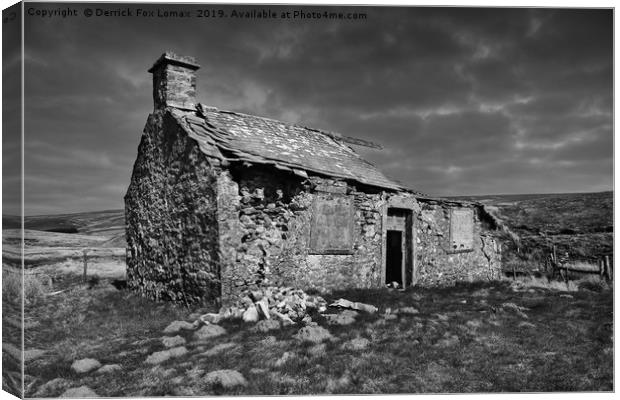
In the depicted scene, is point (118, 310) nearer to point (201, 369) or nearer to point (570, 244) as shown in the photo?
point (201, 369)

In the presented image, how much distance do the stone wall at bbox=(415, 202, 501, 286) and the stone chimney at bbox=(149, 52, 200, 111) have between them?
6337 millimetres

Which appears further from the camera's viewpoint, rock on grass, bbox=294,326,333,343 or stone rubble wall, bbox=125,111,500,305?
stone rubble wall, bbox=125,111,500,305

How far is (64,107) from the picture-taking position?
21.5 feet

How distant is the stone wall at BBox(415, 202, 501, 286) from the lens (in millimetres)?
12539

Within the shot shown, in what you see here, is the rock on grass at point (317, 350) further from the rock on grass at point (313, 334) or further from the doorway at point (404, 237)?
the doorway at point (404, 237)

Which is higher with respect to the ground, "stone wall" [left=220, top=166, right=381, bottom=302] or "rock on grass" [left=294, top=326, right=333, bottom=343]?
"stone wall" [left=220, top=166, right=381, bottom=302]

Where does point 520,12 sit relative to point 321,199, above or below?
above

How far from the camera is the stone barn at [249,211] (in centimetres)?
884

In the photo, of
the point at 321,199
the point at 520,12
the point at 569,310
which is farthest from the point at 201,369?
the point at 569,310

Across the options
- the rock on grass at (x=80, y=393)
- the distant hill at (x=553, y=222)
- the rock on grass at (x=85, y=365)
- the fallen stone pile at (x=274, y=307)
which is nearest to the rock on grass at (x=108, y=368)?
the rock on grass at (x=85, y=365)

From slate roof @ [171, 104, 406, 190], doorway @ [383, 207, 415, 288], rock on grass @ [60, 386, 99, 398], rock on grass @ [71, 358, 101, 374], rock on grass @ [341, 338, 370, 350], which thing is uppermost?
slate roof @ [171, 104, 406, 190]

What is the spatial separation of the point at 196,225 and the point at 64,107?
10.9ft

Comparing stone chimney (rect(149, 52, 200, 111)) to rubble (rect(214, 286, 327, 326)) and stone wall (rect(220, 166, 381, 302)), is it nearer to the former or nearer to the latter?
stone wall (rect(220, 166, 381, 302))

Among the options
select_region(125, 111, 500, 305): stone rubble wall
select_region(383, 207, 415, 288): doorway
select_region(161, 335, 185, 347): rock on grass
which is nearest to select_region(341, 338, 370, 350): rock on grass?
select_region(161, 335, 185, 347): rock on grass
